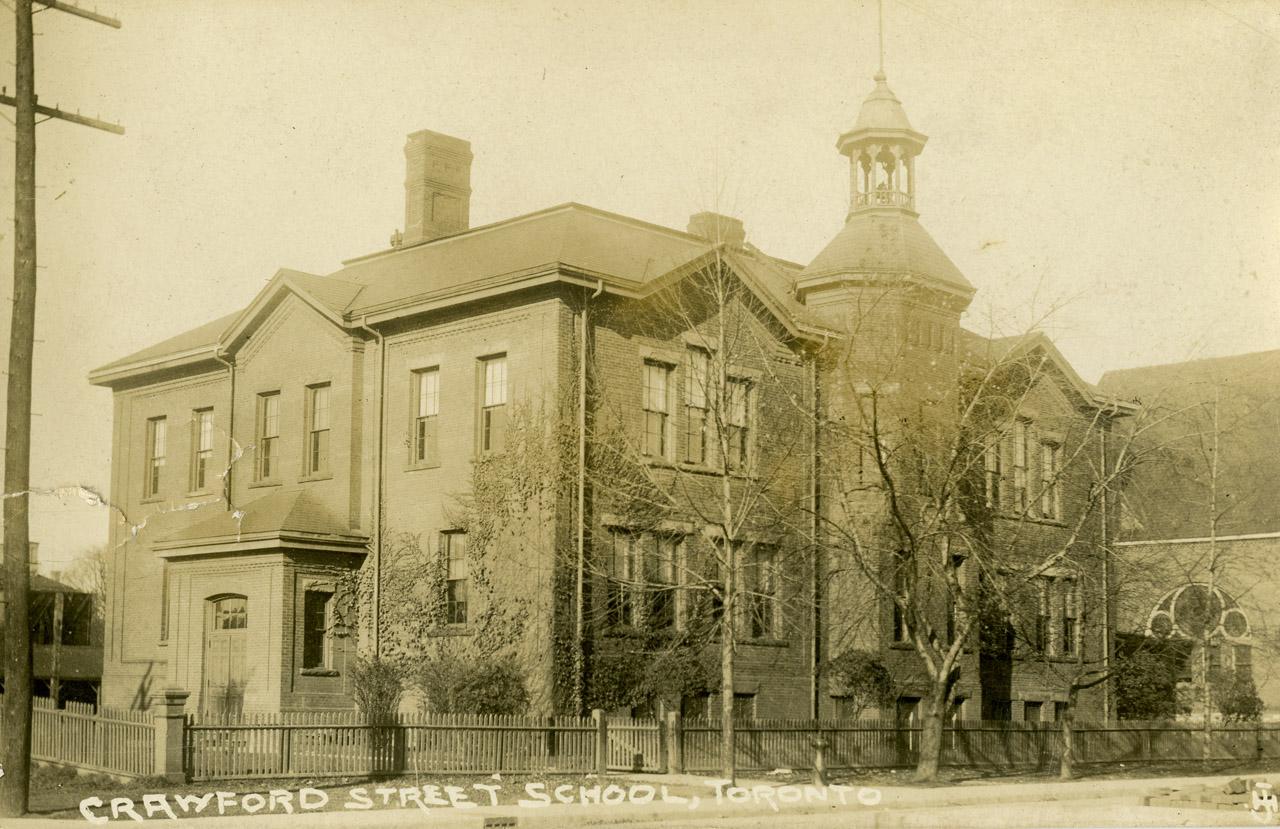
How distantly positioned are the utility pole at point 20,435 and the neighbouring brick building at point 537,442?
1039 centimetres

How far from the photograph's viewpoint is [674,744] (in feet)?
83.4

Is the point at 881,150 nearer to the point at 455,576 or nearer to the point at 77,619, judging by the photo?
the point at 455,576

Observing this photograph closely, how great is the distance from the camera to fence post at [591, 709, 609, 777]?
81.2ft

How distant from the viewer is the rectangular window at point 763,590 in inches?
1223

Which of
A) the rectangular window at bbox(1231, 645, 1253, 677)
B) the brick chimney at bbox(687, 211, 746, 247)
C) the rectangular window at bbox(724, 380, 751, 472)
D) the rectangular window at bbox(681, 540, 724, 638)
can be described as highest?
the brick chimney at bbox(687, 211, 746, 247)

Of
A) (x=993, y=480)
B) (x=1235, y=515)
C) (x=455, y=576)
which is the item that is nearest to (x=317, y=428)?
(x=455, y=576)

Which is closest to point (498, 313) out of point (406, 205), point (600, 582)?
point (600, 582)

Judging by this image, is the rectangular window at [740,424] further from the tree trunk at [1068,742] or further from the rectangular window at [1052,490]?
the rectangular window at [1052,490]

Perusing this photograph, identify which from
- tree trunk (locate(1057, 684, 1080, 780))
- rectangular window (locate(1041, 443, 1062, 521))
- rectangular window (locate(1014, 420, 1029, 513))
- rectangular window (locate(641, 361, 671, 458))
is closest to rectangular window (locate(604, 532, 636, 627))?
rectangular window (locate(641, 361, 671, 458))

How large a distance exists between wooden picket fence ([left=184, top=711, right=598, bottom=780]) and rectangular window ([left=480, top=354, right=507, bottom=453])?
6.28m

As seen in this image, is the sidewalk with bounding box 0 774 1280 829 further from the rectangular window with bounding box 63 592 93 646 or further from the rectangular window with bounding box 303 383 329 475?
the rectangular window with bounding box 63 592 93 646

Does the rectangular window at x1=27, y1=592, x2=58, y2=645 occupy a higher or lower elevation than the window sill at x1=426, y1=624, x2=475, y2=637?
lower

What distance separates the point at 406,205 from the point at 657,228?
6486 mm

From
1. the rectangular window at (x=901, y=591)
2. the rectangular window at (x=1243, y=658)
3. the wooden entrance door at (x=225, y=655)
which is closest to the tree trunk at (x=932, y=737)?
the rectangular window at (x=901, y=591)
